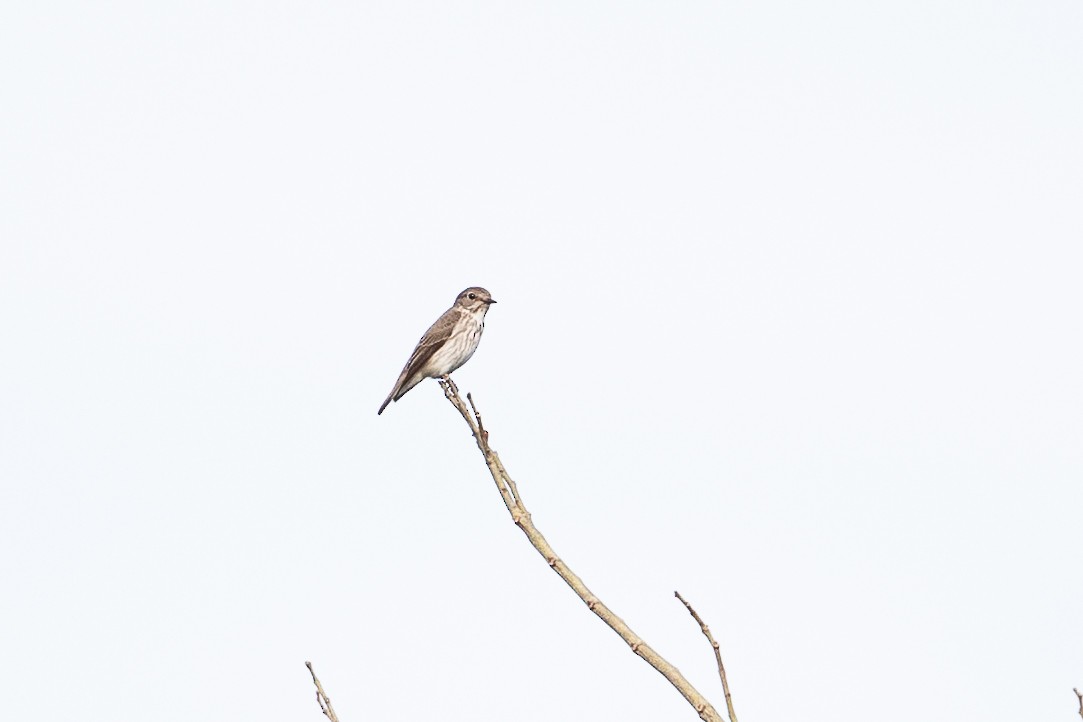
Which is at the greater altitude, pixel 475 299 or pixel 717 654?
pixel 475 299

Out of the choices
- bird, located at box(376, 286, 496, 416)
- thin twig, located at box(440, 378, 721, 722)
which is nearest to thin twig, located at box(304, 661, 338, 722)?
thin twig, located at box(440, 378, 721, 722)

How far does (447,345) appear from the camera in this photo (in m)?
22.6

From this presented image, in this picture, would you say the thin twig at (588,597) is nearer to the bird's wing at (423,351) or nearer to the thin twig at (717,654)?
the thin twig at (717,654)

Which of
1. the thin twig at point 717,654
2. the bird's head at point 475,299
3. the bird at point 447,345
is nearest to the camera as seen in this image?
the thin twig at point 717,654

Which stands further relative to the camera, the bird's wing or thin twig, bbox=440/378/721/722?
the bird's wing

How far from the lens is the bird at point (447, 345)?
74.2ft

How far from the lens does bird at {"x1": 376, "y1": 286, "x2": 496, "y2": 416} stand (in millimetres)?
22609

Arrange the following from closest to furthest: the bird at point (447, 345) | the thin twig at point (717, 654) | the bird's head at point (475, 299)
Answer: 1. the thin twig at point (717, 654)
2. the bird at point (447, 345)
3. the bird's head at point (475, 299)

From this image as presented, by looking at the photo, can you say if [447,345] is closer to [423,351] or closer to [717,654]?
[423,351]

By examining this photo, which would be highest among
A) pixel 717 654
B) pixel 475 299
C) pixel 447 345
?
pixel 475 299

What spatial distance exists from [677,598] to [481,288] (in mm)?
18642

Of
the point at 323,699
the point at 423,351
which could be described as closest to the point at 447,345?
the point at 423,351

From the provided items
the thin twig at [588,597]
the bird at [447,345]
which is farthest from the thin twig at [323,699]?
the bird at [447,345]

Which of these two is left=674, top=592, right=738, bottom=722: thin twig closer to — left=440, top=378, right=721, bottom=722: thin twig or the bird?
Result: left=440, top=378, right=721, bottom=722: thin twig
